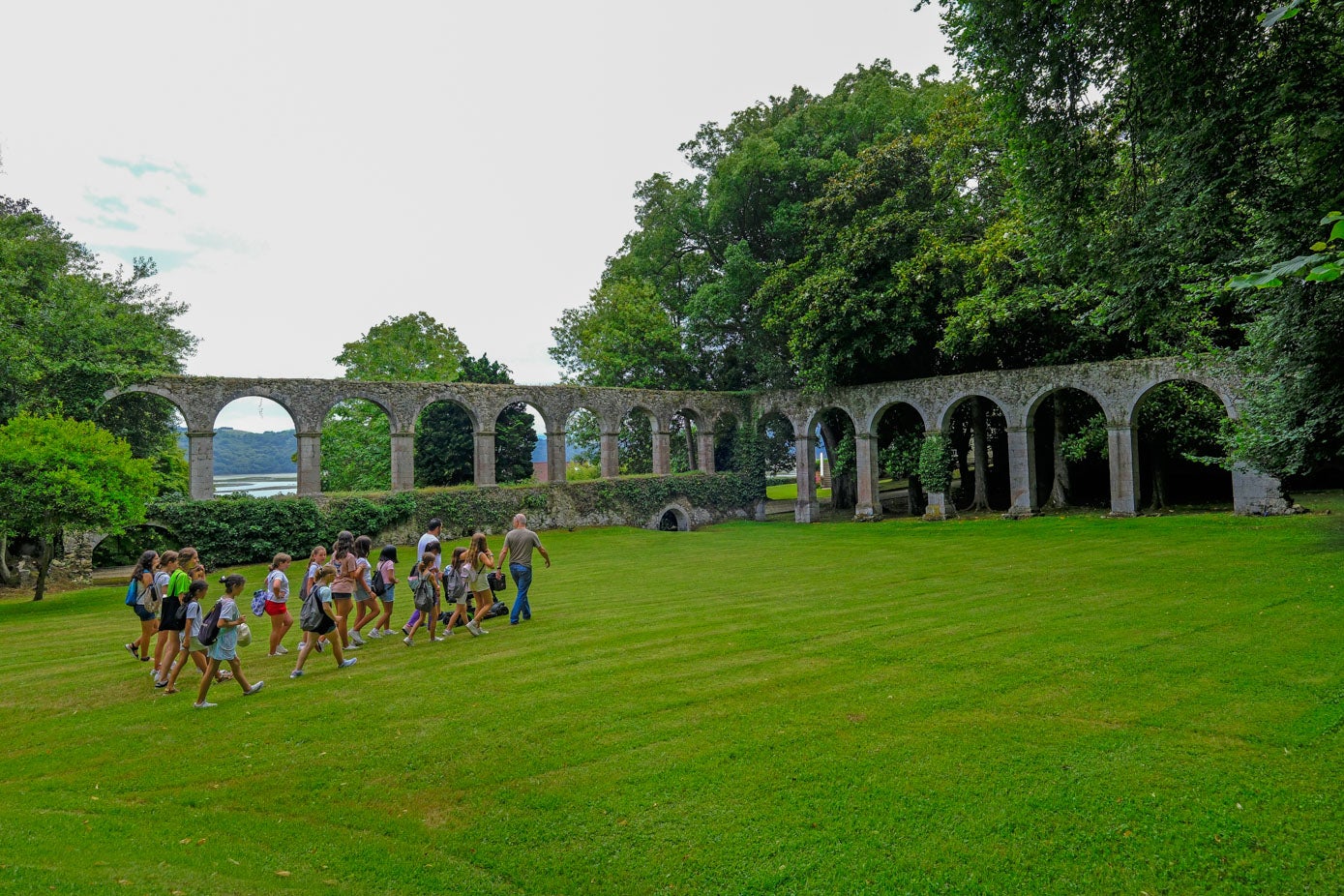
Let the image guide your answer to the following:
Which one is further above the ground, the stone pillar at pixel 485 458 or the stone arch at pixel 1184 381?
the stone arch at pixel 1184 381

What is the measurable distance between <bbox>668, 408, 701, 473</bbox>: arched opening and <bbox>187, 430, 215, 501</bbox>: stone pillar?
1488 cm

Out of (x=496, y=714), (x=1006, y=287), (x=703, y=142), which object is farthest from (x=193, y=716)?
(x=703, y=142)

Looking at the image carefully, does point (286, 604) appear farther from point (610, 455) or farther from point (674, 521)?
point (674, 521)

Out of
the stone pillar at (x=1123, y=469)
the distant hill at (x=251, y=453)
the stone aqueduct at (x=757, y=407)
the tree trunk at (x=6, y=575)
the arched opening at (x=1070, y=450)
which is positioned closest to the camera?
the tree trunk at (x=6, y=575)

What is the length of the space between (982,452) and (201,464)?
76.9 ft

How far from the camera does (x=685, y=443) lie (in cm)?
3888

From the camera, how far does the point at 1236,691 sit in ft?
21.2

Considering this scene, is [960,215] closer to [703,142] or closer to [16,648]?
[703,142]

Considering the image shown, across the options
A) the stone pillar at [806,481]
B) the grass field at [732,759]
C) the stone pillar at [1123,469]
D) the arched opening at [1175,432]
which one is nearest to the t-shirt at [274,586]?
the grass field at [732,759]

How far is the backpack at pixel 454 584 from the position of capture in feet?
32.1

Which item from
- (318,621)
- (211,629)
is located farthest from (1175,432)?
(211,629)

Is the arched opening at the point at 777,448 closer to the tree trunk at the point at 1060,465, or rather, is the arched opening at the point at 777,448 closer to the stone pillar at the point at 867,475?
the stone pillar at the point at 867,475

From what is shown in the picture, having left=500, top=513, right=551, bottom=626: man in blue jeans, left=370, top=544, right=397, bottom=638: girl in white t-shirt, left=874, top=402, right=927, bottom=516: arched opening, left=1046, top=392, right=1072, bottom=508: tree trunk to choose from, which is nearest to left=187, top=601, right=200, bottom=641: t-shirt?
left=370, top=544, right=397, bottom=638: girl in white t-shirt

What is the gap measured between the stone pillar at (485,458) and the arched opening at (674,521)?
21.5 feet
